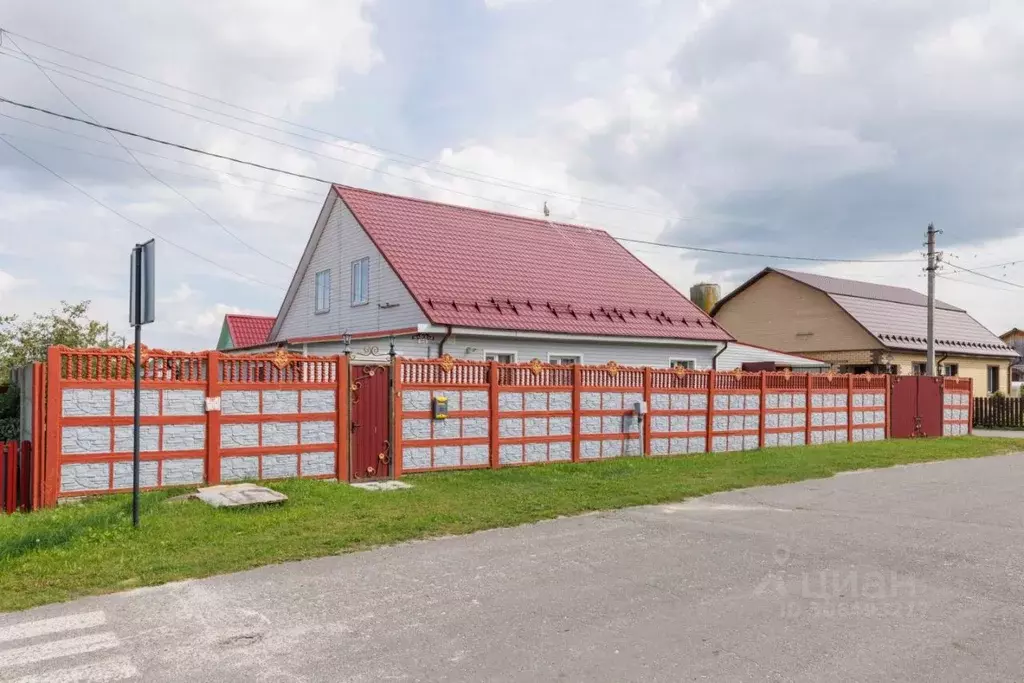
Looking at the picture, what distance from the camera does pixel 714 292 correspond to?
136 feet

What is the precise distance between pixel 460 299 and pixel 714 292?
24983mm

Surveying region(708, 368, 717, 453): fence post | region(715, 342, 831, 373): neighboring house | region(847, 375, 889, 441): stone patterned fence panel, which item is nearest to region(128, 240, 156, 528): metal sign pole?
region(708, 368, 717, 453): fence post

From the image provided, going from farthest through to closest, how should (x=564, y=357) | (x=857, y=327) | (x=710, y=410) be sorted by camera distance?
(x=857, y=327)
(x=564, y=357)
(x=710, y=410)

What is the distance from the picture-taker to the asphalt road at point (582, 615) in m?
4.85

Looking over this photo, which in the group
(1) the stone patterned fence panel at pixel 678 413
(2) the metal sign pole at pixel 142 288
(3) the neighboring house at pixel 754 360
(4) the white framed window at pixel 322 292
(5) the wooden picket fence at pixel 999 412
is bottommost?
(5) the wooden picket fence at pixel 999 412

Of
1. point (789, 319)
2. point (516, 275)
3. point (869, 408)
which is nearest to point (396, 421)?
point (516, 275)

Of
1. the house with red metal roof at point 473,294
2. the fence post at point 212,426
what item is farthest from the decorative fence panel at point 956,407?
the fence post at point 212,426

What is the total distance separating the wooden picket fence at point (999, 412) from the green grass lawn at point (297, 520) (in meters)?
19.6

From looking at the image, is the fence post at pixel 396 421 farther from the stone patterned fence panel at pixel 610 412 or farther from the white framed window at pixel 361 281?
the white framed window at pixel 361 281

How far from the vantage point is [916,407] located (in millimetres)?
24203

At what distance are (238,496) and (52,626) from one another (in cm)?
457

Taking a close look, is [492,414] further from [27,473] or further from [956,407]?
[956,407]

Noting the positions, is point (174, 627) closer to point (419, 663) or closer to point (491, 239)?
point (419, 663)

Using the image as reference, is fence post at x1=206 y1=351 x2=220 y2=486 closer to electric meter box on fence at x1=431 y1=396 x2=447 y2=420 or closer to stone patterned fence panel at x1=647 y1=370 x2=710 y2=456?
electric meter box on fence at x1=431 y1=396 x2=447 y2=420
